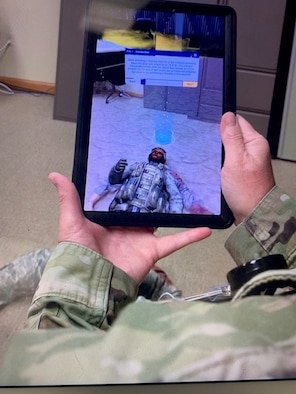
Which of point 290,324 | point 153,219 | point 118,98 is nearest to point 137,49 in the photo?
point 118,98

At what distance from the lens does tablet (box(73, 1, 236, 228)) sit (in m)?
0.53

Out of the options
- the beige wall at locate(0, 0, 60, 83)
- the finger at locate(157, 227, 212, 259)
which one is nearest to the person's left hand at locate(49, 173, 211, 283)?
the finger at locate(157, 227, 212, 259)

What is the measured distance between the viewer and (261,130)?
0.60 metres

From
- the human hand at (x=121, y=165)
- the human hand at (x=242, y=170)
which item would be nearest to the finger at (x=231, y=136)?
the human hand at (x=242, y=170)

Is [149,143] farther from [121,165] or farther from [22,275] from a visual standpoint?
[22,275]

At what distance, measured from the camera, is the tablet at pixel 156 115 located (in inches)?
20.8

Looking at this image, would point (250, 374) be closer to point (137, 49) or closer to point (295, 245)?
point (295, 245)

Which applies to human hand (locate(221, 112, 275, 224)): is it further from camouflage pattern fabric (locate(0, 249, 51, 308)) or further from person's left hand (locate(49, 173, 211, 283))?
camouflage pattern fabric (locate(0, 249, 51, 308))

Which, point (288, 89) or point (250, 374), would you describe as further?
point (288, 89)

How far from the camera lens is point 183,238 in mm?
571

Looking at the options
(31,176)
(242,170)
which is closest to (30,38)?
(31,176)

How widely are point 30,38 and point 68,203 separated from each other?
0.53 ft

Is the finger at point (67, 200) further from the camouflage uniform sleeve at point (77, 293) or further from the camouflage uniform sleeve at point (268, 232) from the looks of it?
the camouflage uniform sleeve at point (268, 232)

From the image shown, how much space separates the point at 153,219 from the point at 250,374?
171mm
